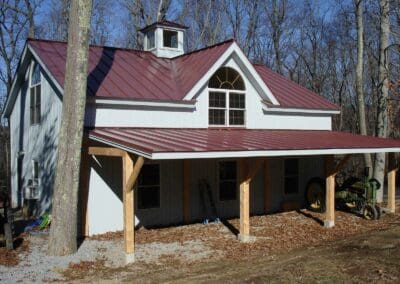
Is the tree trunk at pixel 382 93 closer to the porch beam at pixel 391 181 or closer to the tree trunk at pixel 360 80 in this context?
the tree trunk at pixel 360 80

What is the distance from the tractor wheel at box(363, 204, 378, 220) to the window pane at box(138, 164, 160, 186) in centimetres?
678

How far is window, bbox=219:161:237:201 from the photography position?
1585 centimetres

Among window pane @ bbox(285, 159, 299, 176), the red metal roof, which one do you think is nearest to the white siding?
the red metal roof

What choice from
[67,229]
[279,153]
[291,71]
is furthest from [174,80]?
[291,71]

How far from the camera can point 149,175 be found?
47.1 ft

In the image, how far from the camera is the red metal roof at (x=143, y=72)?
14117mm

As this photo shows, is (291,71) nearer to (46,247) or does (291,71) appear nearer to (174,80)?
→ (174,80)

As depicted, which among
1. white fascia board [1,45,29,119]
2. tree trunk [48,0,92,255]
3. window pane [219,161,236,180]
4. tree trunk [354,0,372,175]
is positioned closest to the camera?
tree trunk [48,0,92,255]

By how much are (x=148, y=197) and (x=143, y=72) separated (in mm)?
4324

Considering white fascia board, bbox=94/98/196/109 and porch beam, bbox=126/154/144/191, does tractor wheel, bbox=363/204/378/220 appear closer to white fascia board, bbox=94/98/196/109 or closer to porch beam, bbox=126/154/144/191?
white fascia board, bbox=94/98/196/109

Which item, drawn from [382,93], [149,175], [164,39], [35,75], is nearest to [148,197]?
[149,175]

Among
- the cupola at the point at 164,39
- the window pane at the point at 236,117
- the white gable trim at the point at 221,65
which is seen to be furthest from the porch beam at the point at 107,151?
the cupola at the point at 164,39

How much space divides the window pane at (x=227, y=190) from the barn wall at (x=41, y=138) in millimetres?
5297

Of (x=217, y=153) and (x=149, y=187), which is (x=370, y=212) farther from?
(x=217, y=153)
